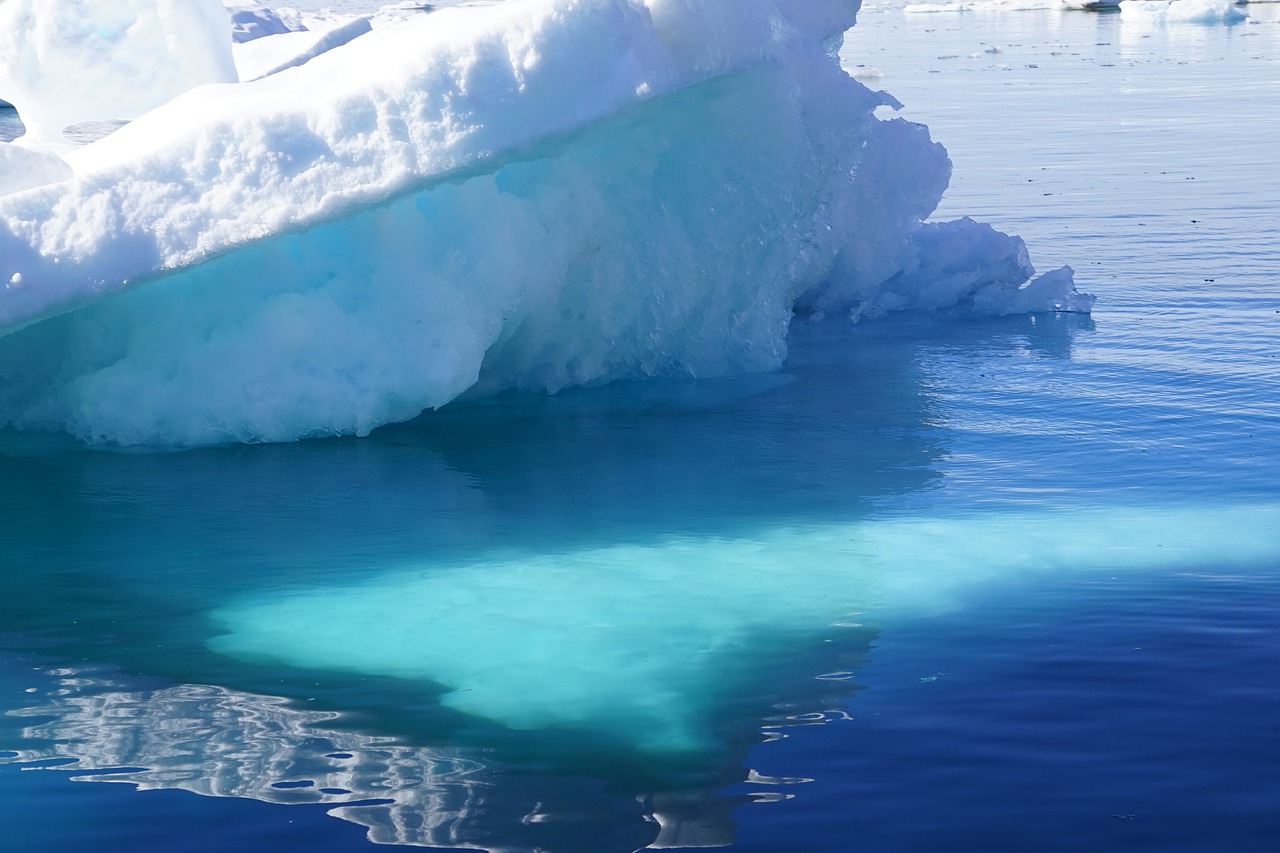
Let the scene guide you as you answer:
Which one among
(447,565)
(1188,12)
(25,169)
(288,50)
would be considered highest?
(1188,12)

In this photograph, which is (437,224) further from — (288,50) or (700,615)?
(288,50)

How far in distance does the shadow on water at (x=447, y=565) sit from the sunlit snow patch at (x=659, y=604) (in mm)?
37

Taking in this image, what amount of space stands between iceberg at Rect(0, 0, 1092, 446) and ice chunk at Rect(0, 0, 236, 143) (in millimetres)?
4177

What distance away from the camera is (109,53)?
12.3 metres

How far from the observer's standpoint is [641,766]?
4.09 m

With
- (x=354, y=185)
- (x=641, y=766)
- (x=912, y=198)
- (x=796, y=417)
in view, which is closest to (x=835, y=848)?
(x=641, y=766)

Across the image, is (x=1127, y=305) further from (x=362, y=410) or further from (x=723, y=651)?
(x=723, y=651)

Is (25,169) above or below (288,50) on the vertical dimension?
below

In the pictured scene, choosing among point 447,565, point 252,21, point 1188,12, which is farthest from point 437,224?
point 1188,12

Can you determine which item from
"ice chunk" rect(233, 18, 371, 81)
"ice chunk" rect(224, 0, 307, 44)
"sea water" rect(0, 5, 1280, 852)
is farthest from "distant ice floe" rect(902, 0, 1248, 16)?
"sea water" rect(0, 5, 1280, 852)

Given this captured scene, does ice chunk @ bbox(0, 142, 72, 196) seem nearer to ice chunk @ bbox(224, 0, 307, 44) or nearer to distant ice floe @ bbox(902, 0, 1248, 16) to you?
ice chunk @ bbox(224, 0, 307, 44)

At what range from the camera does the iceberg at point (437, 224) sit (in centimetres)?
686

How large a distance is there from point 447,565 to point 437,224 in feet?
8.35

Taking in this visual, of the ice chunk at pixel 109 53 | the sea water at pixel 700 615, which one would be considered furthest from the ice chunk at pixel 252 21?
the sea water at pixel 700 615
